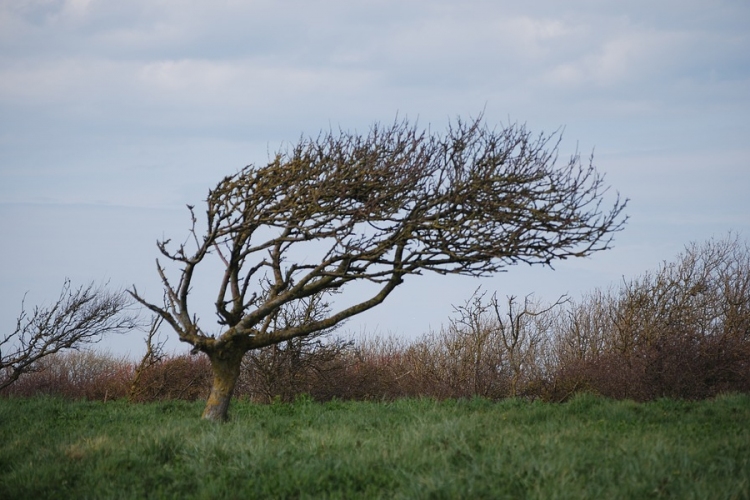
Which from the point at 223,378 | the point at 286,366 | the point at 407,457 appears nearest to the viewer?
the point at 407,457

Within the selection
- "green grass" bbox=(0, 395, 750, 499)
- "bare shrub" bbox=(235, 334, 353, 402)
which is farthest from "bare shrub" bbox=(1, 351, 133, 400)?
"green grass" bbox=(0, 395, 750, 499)

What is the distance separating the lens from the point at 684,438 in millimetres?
10398

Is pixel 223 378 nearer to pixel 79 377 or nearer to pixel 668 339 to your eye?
pixel 668 339

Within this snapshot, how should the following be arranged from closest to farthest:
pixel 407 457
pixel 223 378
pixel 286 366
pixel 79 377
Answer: pixel 407 457
pixel 223 378
pixel 286 366
pixel 79 377

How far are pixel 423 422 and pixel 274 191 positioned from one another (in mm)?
5538

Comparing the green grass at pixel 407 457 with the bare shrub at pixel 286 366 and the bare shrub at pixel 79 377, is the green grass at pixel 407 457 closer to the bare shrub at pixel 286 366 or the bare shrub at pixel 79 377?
the bare shrub at pixel 286 366

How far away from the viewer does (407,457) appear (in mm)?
9219

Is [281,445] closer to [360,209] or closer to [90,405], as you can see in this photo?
[360,209]

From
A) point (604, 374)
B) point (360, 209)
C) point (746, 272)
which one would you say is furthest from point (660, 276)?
point (360, 209)

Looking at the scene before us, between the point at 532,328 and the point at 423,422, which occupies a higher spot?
the point at 532,328

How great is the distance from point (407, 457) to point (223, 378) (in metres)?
Result: 6.33

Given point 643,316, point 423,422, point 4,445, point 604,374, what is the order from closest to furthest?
1. point 423,422
2. point 4,445
3. point 604,374
4. point 643,316

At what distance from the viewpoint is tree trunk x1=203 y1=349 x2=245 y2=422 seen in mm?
14352

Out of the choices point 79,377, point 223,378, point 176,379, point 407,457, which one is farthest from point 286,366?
point 79,377
